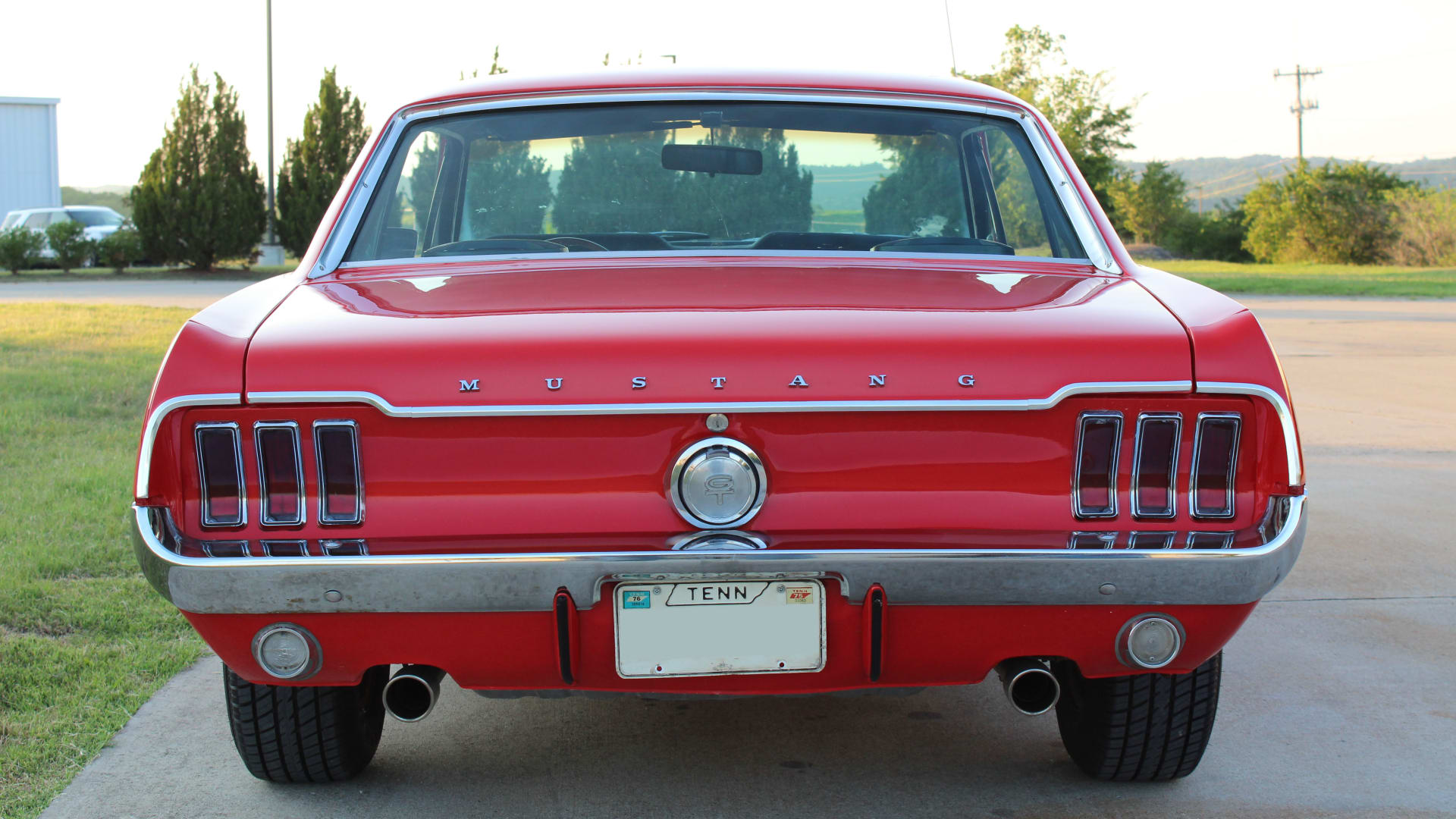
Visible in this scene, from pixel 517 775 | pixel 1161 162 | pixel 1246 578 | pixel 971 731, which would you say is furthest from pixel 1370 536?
pixel 1161 162

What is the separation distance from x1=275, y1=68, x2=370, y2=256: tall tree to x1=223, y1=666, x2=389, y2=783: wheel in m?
23.9

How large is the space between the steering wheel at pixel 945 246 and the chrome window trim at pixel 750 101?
53 millimetres

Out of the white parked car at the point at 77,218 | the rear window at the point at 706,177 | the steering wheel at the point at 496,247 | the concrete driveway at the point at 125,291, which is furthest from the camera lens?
the white parked car at the point at 77,218

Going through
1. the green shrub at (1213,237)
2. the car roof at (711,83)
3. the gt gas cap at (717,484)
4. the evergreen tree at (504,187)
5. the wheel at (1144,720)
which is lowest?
the wheel at (1144,720)

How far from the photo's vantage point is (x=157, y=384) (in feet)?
6.98

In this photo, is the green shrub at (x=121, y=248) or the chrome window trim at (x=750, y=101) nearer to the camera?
the chrome window trim at (x=750, y=101)

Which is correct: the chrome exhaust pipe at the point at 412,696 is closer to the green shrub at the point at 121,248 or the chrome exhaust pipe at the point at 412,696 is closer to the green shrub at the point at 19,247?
the green shrub at the point at 121,248

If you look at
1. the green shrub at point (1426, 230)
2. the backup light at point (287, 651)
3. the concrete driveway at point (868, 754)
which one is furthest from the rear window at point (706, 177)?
the green shrub at point (1426, 230)

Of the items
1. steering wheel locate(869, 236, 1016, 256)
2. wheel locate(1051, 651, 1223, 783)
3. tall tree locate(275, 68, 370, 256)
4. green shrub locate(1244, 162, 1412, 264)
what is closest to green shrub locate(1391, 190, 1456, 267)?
green shrub locate(1244, 162, 1412, 264)

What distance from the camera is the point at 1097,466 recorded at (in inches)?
85.2

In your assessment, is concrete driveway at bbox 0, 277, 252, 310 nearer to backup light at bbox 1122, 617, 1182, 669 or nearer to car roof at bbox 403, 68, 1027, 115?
car roof at bbox 403, 68, 1027, 115

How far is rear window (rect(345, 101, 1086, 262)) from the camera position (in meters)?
2.98

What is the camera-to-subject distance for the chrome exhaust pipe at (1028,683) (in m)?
2.31

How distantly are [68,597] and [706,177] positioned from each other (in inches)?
101
